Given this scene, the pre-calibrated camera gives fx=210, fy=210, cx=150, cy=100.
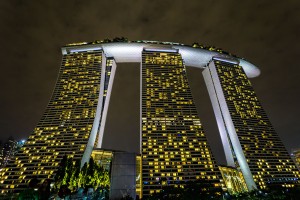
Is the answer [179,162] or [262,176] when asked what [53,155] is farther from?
[262,176]

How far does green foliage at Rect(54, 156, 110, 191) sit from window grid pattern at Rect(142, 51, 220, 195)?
125 ft

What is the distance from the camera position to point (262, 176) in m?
127

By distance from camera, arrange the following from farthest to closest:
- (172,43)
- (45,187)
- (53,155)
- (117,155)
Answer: (172,43) < (53,155) < (117,155) < (45,187)

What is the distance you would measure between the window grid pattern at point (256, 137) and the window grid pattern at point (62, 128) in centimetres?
9783

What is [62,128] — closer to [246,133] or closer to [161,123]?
[161,123]

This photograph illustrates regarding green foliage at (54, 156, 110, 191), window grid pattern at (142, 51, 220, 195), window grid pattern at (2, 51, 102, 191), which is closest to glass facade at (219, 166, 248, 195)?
window grid pattern at (142, 51, 220, 195)

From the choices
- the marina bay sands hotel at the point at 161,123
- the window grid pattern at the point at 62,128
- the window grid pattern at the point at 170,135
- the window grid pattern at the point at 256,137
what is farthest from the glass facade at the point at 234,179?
the window grid pattern at the point at 62,128

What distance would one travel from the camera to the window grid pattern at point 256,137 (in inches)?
5143

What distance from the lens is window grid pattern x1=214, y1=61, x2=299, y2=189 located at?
13062 centimetres

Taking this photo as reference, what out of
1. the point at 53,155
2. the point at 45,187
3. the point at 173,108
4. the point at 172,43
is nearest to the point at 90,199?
the point at 45,187

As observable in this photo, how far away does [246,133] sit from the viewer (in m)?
142

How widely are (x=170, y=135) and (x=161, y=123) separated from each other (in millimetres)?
9762

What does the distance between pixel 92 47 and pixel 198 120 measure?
101310 mm

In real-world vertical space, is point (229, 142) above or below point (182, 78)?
below
